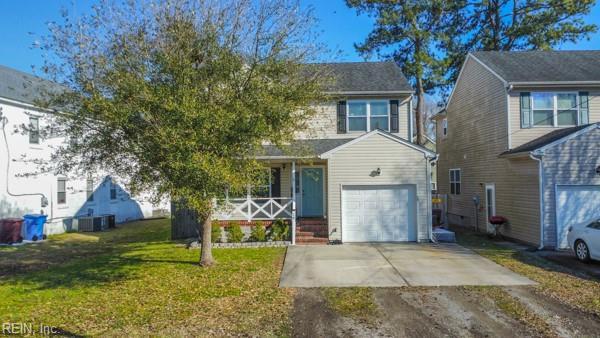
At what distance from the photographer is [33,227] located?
16.0 meters

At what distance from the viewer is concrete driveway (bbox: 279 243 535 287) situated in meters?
8.91

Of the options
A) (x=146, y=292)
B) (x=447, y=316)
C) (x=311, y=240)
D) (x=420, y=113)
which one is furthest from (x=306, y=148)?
(x=420, y=113)

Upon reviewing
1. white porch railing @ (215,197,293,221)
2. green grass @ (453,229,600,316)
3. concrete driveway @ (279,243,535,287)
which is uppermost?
white porch railing @ (215,197,293,221)

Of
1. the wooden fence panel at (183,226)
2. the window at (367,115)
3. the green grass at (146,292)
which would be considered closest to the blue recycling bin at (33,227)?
the green grass at (146,292)

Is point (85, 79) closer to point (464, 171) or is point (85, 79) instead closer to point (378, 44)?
point (464, 171)

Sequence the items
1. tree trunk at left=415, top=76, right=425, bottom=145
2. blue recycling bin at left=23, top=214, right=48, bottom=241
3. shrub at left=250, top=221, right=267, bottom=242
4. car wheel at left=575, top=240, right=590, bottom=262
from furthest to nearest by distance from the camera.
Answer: tree trunk at left=415, top=76, right=425, bottom=145 < blue recycling bin at left=23, top=214, right=48, bottom=241 < shrub at left=250, top=221, right=267, bottom=242 < car wheel at left=575, top=240, right=590, bottom=262

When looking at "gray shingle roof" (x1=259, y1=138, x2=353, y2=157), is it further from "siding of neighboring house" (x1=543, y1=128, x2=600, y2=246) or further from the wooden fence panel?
"siding of neighboring house" (x1=543, y1=128, x2=600, y2=246)

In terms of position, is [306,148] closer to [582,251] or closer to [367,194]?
[367,194]

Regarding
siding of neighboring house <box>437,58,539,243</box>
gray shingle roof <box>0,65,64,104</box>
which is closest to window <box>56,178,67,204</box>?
gray shingle roof <box>0,65,64,104</box>

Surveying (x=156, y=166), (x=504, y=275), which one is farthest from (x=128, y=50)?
(x=504, y=275)

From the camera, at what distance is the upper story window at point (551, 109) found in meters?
15.2

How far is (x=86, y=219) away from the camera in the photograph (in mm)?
19156

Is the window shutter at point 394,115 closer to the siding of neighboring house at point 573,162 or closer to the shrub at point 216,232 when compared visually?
the siding of neighboring house at point 573,162

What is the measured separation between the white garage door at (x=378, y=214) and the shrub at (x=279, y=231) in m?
2.14
